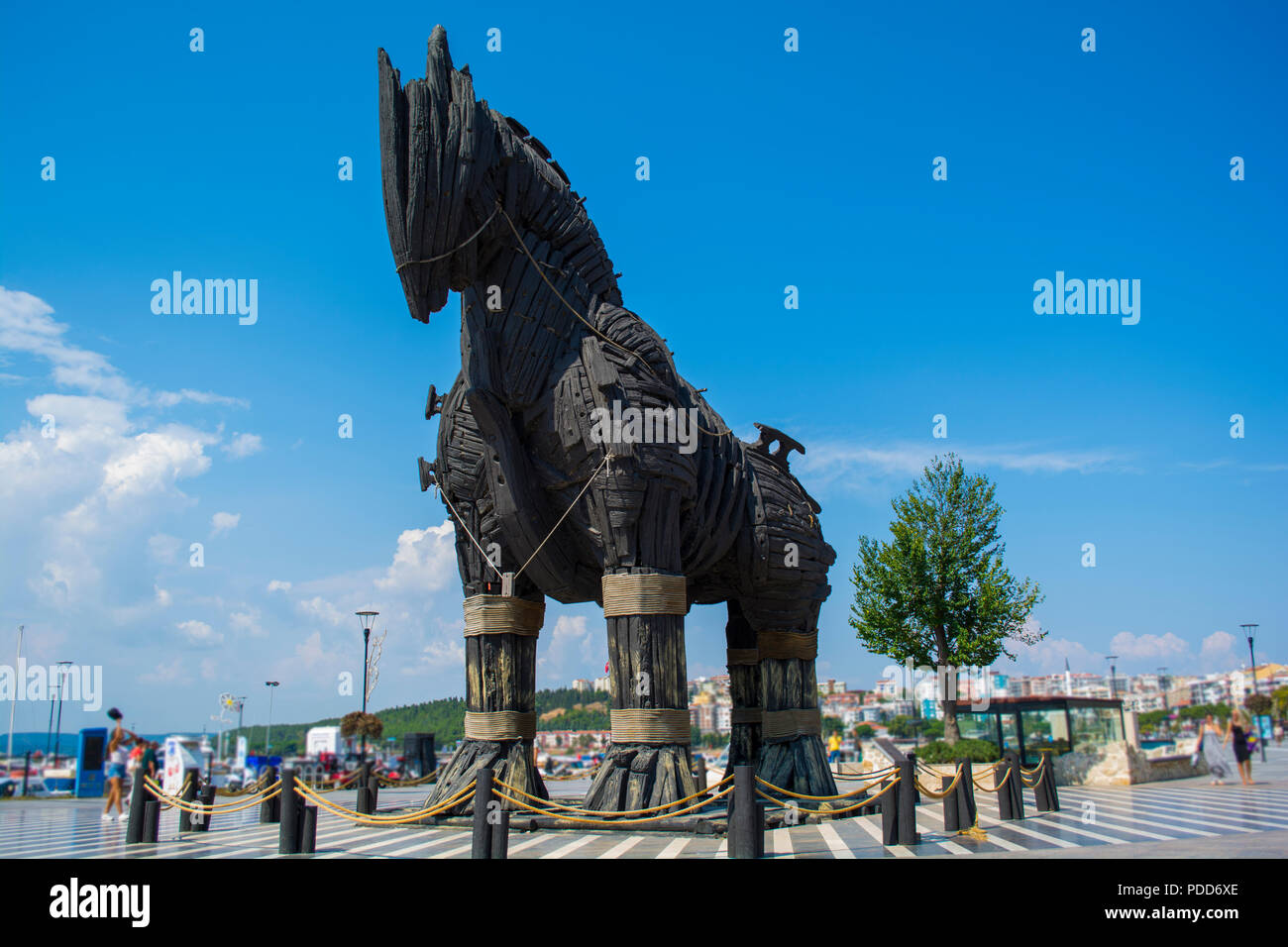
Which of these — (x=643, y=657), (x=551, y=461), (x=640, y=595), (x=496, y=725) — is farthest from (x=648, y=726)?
(x=551, y=461)

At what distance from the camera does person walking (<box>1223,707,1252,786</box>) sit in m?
15.7

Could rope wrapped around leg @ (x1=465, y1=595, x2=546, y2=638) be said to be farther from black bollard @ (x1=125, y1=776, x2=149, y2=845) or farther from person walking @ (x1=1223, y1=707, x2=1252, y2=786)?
person walking @ (x1=1223, y1=707, x2=1252, y2=786)

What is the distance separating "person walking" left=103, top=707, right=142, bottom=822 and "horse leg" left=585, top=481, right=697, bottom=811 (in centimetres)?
717

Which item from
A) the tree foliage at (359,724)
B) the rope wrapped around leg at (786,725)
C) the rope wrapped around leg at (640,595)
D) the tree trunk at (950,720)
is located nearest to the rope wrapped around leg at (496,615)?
the rope wrapped around leg at (640,595)

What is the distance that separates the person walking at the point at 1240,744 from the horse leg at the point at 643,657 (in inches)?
463

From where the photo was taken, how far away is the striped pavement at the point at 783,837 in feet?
24.5

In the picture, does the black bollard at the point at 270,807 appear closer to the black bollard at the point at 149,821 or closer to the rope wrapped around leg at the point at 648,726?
the black bollard at the point at 149,821

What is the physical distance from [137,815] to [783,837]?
6129 mm

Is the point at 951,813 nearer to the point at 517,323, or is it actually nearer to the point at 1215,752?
the point at 517,323

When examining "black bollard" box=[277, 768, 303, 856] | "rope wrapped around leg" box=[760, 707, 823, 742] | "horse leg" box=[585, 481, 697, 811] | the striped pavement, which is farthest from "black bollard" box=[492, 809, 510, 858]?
"rope wrapped around leg" box=[760, 707, 823, 742]

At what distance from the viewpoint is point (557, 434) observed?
31.8 feet
